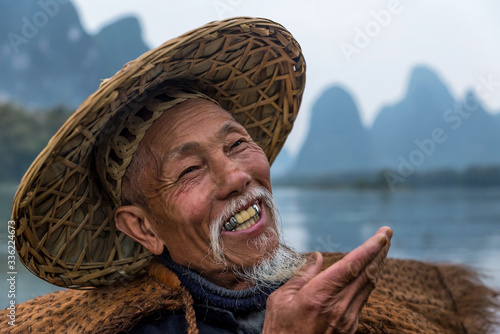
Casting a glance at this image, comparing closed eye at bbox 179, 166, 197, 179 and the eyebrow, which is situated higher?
the eyebrow

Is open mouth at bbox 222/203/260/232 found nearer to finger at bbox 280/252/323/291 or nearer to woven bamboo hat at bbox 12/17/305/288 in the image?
finger at bbox 280/252/323/291

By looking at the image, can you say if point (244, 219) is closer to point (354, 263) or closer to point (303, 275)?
point (303, 275)

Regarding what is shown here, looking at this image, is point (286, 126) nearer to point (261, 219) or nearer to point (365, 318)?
point (261, 219)

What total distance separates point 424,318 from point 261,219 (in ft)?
2.86

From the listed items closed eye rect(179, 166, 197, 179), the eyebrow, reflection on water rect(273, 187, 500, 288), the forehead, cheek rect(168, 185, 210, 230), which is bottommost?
reflection on water rect(273, 187, 500, 288)

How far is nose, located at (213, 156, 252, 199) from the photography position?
1.52 m

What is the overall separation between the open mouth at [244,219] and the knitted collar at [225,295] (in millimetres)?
208

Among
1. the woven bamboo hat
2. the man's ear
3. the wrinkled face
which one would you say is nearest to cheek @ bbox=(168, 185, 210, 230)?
the wrinkled face

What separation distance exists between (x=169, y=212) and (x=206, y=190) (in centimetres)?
17

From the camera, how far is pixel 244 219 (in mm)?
1564

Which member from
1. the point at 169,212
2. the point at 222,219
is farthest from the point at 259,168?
the point at 169,212

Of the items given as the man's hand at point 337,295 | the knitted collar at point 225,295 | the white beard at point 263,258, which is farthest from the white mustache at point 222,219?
the man's hand at point 337,295

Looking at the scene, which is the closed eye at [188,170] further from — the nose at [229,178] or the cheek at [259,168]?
the cheek at [259,168]

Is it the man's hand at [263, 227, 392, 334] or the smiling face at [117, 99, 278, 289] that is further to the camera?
the smiling face at [117, 99, 278, 289]
